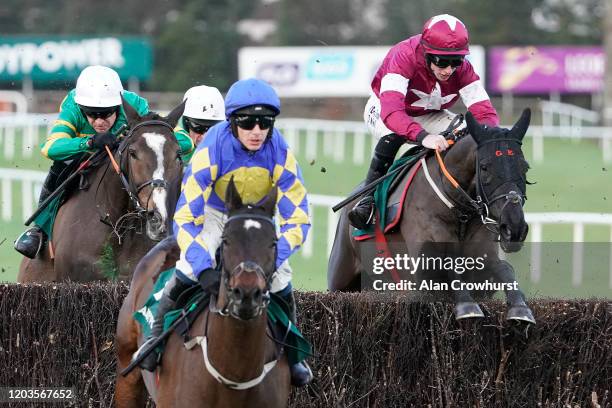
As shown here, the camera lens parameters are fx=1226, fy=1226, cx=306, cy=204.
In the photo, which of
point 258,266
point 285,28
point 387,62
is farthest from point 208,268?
point 285,28

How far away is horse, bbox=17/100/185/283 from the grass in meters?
0.88

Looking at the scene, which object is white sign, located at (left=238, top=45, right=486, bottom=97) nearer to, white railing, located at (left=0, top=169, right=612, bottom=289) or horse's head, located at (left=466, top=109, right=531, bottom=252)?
white railing, located at (left=0, top=169, right=612, bottom=289)

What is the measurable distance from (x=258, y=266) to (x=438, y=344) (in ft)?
7.52

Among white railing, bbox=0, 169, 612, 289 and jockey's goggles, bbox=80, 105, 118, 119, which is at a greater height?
jockey's goggles, bbox=80, 105, 118, 119

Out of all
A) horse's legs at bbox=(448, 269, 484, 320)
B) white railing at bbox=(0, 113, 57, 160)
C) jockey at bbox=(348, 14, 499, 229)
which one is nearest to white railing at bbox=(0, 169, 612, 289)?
white railing at bbox=(0, 113, 57, 160)

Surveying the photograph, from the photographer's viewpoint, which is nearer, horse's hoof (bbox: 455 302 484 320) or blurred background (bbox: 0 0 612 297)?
horse's hoof (bbox: 455 302 484 320)

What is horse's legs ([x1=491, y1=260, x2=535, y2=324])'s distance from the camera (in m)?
6.20

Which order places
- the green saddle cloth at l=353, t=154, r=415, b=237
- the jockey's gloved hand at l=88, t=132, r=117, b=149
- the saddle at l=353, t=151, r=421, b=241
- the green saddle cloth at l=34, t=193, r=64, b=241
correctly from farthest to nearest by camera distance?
the green saddle cloth at l=34, t=193, r=64, b=241 → the jockey's gloved hand at l=88, t=132, r=117, b=149 → the green saddle cloth at l=353, t=154, r=415, b=237 → the saddle at l=353, t=151, r=421, b=241

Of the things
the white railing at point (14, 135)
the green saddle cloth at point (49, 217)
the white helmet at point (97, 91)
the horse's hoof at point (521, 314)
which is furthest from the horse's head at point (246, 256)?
the white railing at point (14, 135)

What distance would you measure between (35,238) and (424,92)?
279 centimetres

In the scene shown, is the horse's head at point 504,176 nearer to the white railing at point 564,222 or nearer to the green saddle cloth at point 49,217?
Answer: the green saddle cloth at point 49,217

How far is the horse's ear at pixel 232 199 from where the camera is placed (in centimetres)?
461

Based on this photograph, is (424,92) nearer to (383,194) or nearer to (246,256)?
(383,194)

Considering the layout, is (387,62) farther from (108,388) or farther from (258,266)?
(258,266)
